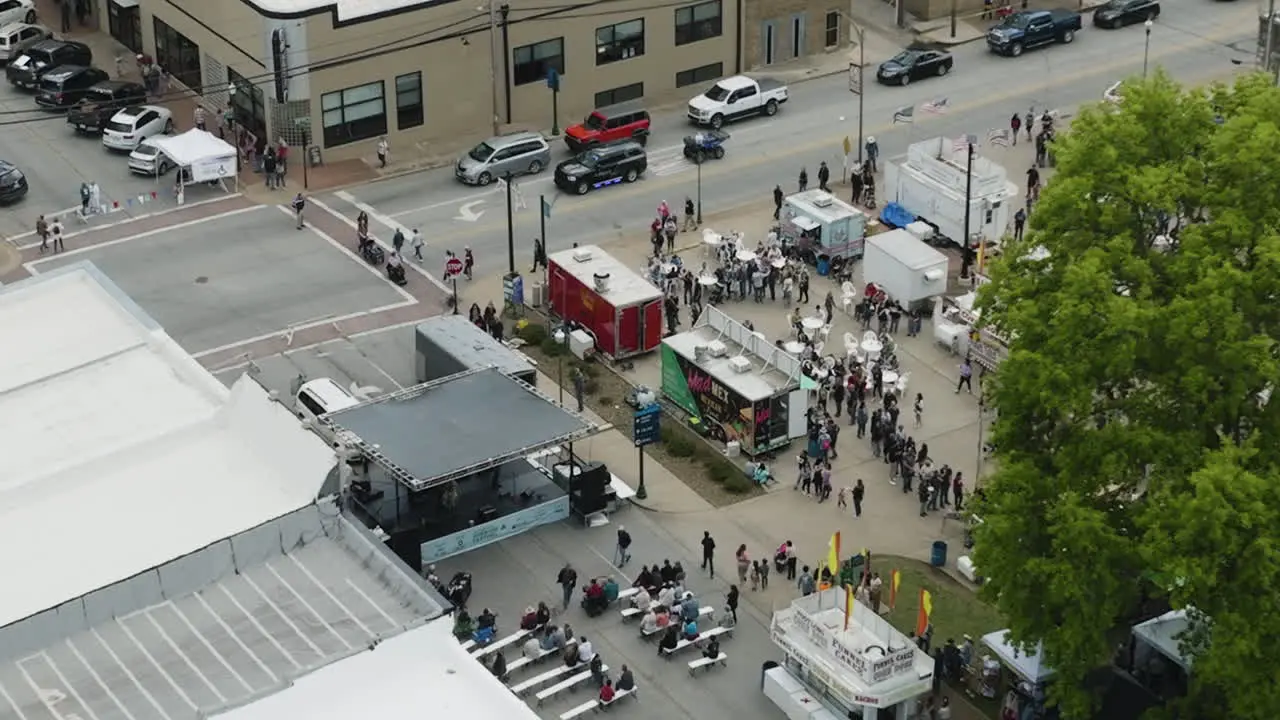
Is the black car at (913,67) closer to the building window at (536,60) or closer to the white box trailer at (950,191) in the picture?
the white box trailer at (950,191)

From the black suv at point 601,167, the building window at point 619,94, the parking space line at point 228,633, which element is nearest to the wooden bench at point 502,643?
the parking space line at point 228,633

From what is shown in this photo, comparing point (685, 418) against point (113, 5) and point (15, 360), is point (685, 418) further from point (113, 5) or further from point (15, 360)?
point (113, 5)

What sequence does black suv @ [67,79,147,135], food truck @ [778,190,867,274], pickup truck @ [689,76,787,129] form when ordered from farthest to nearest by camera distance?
pickup truck @ [689,76,787,129]
black suv @ [67,79,147,135]
food truck @ [778,190,867,274]

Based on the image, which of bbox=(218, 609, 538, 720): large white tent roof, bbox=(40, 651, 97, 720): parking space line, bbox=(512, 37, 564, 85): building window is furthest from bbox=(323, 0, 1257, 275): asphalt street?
bbox=(40, 651, 97, 720): parking space line

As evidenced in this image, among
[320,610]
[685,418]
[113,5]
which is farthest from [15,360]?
[113,5]

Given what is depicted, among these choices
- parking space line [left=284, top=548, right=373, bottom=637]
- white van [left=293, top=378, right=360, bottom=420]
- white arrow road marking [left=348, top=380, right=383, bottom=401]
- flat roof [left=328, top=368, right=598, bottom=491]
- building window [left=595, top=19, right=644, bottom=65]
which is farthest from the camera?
building window [left=595, top=19, right=644, bottom=65]

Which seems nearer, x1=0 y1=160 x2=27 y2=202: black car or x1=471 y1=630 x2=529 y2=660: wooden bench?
x1=471 y1=630 x2=529 y2=660: wooden bench

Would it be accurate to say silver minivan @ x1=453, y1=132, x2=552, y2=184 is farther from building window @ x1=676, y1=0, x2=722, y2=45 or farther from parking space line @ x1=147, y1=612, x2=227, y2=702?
parking space line @ x1=147, y1=612, x2=227, y2=702
